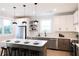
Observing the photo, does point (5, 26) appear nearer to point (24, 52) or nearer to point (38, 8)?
point (24, 52)

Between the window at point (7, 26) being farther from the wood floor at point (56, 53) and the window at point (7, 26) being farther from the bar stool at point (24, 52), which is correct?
the wood floor at point (56, 53)

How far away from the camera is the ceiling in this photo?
8.11ft

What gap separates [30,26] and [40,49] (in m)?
0.54

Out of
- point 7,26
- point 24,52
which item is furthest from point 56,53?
point 7,26

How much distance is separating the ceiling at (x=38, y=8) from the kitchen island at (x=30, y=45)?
0.58 meters

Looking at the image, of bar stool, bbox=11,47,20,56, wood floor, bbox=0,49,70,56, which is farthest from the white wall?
bar stool, bbox=11,47,20,56

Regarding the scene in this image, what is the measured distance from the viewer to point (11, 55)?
99.5 inches

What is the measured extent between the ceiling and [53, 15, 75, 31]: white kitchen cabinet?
136 mm

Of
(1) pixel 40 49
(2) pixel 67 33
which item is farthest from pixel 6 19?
(2) pixel 67 33

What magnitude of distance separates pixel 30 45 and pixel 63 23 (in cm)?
85

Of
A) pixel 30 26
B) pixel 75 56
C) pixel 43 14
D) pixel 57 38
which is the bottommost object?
pixel 75 56

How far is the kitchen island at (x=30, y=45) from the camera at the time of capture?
2.48 metres

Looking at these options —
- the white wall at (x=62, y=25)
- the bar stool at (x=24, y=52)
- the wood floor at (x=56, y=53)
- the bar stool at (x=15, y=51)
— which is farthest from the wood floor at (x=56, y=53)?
the bar stool at (x=15, y=51)

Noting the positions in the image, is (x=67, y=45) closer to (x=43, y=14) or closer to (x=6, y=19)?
(x=43, y=14)
